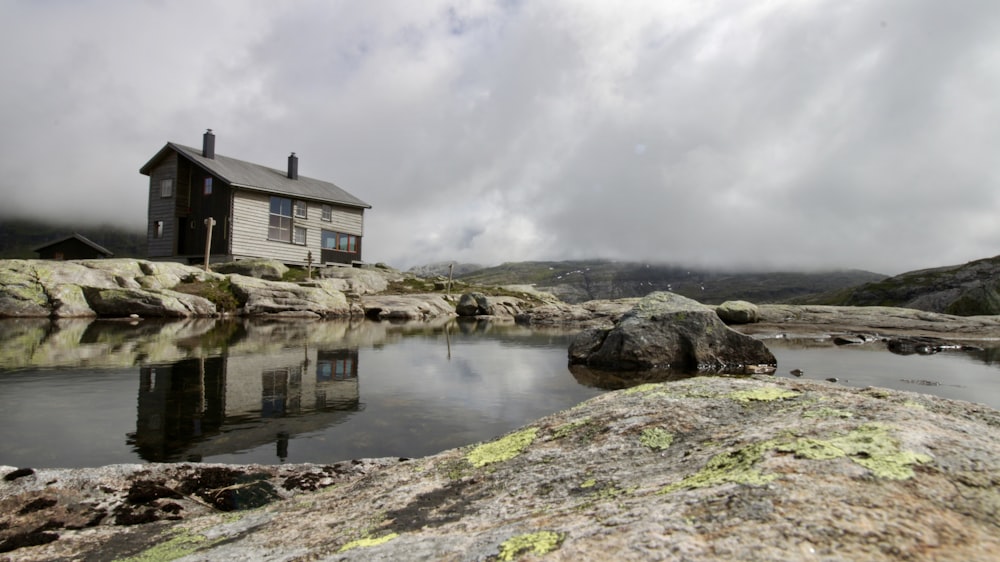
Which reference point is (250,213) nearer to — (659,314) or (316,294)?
(316,294)

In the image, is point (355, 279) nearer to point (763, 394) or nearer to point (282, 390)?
point (282, 390)

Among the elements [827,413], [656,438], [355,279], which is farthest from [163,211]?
[827,413]

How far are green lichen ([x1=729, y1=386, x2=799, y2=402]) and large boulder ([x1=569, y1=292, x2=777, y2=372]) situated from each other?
13984mm

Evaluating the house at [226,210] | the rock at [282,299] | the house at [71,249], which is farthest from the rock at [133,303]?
the house at [71,249]

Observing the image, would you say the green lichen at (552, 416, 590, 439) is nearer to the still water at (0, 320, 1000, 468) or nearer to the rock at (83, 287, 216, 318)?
the still water at (0, 320, 1000, 468)

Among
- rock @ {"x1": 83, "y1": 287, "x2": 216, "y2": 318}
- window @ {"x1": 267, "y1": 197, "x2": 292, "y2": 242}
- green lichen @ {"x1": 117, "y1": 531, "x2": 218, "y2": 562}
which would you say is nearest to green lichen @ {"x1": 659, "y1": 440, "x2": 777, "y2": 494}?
green lichen @ {"x1": 117, "y1": 531, "x2": 218, "y2": 562}

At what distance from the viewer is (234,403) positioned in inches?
480

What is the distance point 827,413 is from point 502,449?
2646mm

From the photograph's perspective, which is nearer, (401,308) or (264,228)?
(401,308)

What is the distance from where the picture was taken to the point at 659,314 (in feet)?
68.1

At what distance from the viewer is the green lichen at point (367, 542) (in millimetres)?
3096

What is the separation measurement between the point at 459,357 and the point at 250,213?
43.1m

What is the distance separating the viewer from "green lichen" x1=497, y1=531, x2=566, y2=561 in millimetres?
2395

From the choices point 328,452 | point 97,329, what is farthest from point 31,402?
point 97,329
